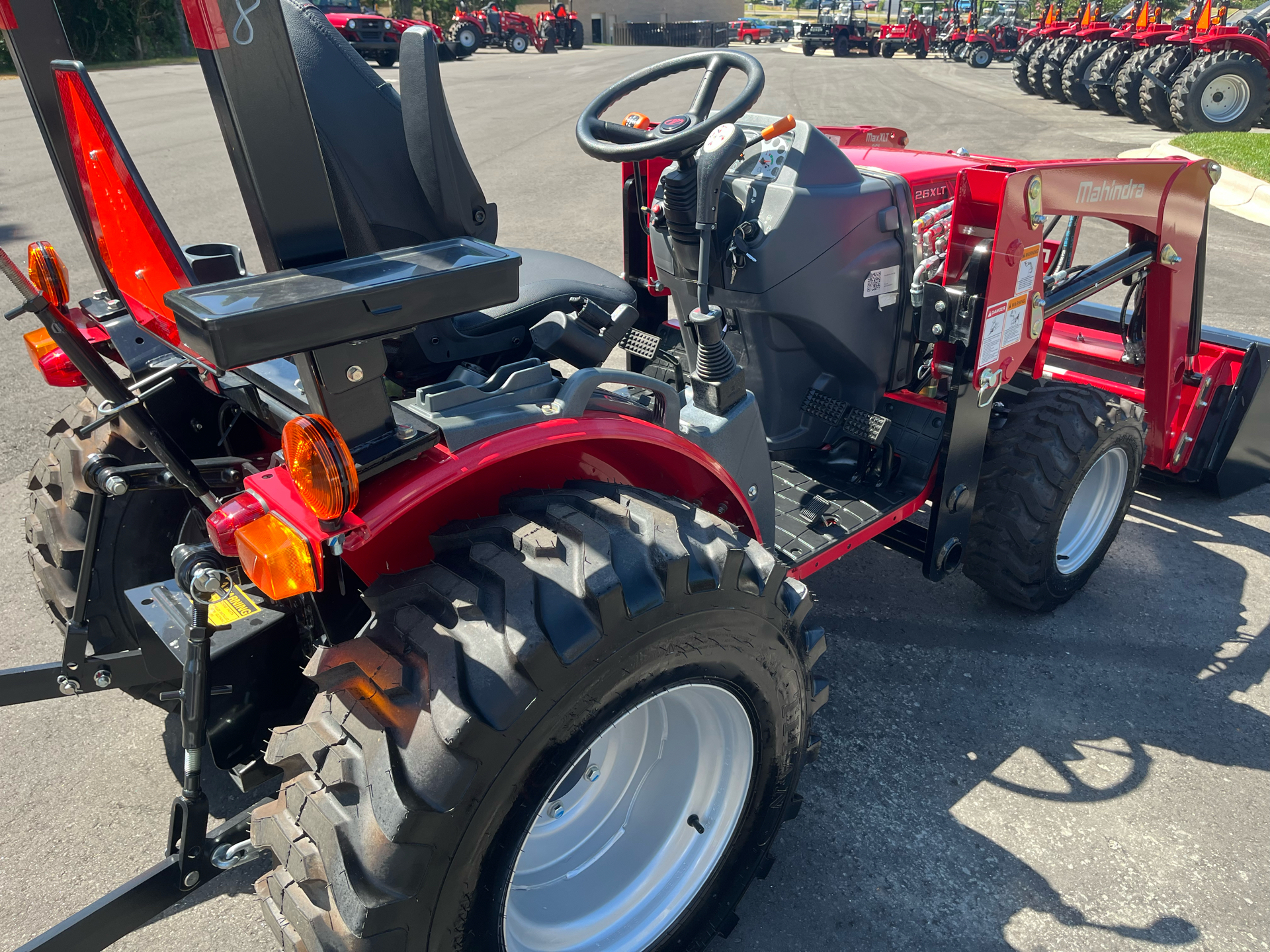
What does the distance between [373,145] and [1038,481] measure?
210cm

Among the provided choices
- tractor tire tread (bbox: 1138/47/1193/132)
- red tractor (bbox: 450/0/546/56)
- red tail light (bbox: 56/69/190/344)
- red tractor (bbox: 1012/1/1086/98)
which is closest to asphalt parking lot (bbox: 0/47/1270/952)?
red tail light (bbox: 56/69/190/344)

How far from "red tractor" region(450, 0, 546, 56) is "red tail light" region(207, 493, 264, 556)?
107 ft

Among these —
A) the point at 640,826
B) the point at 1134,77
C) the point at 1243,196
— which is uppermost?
the point at 640,826

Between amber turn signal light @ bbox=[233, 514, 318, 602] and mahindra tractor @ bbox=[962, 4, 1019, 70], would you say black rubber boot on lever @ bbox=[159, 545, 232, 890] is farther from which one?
mahindra tractor @ bbox=[962, 4, 1019, 70]

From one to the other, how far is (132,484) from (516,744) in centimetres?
104

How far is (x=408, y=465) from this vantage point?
4.47ft

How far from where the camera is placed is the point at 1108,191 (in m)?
2.67

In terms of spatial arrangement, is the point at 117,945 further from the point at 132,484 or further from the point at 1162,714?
the point at 1162,714

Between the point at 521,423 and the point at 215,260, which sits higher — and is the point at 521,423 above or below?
below

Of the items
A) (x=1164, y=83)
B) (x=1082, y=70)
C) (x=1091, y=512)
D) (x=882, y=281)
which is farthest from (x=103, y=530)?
(x=1082, y=70)

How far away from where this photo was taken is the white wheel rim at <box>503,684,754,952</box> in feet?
5.80

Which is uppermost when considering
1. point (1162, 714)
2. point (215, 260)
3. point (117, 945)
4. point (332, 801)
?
point (215, 260)

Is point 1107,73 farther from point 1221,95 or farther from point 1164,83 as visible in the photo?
Result: point 1221,95

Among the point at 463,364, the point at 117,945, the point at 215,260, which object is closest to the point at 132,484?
the point at 215,260
